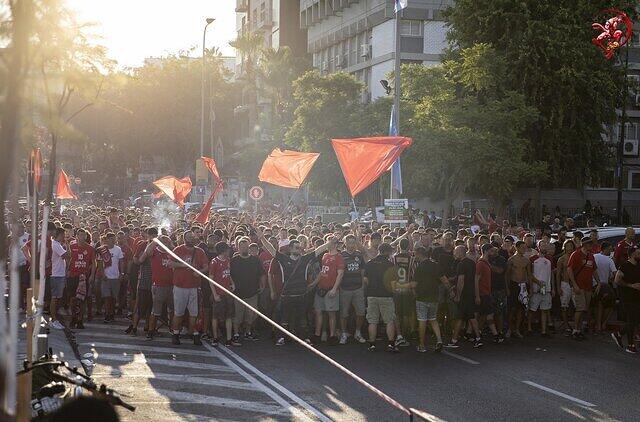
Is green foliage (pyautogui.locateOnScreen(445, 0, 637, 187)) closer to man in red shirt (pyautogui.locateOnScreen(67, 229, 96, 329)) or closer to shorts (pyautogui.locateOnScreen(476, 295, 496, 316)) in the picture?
shorts (pyautogui.locateOnScreen(476, 295, 496, 316))

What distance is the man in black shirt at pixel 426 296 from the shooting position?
15.8 m

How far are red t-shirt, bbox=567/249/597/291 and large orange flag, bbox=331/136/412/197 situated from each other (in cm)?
544

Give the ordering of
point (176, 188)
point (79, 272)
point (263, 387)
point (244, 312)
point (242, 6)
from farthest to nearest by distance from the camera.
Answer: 1. point (242, 6)
2. point (176, 188)
3. point (79, 272)
4. point (244, 312)
5. point (263, 387)

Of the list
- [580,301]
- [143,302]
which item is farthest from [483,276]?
[143,302]

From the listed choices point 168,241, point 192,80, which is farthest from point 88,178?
point 168,241

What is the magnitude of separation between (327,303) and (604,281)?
16.4ft

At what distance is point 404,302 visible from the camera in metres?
16.4

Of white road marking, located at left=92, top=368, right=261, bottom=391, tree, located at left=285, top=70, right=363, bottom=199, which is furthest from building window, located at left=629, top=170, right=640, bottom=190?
white road marking, located at left=92, top=368, right=261, bottom=391

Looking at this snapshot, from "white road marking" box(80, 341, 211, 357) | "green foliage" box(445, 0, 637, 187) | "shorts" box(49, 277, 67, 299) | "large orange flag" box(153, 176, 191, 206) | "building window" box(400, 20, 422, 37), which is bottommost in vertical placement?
"white road marking" box(80, 341, 211, 357)

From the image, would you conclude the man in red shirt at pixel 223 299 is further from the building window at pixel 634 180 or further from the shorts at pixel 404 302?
the building window at pixel 634 180

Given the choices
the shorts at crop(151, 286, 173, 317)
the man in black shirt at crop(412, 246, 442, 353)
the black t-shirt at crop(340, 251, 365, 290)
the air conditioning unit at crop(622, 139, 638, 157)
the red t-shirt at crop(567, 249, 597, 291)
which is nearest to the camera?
the man in black shirt at crop(412, 246, 442, 353)

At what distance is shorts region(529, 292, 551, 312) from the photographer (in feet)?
57.5

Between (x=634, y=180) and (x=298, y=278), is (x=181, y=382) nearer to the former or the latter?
(x=298, y=278)

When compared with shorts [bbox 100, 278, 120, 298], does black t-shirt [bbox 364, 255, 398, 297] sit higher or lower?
higher
